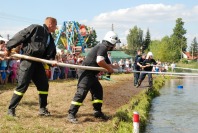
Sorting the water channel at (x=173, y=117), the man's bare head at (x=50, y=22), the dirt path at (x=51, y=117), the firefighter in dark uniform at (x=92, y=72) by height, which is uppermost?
the man's bare head at (x=50, y=22)

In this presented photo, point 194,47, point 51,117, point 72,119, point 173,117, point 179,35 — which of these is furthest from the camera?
point 194,47

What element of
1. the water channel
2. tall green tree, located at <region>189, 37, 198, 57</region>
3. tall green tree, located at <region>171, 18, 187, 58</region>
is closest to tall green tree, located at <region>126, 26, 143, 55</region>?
tall green tree, located at <region>171, 18, 187, 58</region>

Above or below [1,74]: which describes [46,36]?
above

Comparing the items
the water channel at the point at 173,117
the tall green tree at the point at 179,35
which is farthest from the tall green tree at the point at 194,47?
the water channel at the point at 173,117

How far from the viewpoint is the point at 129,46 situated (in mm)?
122250

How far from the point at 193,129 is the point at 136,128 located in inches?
124

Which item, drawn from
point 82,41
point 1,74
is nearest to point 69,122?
point 1,74

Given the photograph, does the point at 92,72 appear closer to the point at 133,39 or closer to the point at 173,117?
the point at 173,117

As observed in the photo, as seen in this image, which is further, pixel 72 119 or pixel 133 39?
pixel 133 39

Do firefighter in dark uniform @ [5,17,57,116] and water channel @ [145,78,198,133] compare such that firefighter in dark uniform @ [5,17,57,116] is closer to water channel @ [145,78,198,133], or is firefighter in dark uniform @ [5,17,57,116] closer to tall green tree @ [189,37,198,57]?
water channel @ [145,78,198,133]

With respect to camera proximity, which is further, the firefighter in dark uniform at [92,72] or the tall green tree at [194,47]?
the tall green tree at [194,47]

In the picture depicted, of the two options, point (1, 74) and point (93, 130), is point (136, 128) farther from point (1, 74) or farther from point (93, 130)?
point (1, 74)

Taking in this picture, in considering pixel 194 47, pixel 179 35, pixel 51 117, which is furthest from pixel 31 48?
pixel 194 47

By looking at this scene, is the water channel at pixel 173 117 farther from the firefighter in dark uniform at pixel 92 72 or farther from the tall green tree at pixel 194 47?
the tall green tree at pixel 194 47
